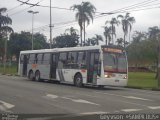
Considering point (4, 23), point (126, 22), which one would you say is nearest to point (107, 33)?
point (126, 22)

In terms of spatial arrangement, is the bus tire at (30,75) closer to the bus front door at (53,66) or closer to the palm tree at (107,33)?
the bus front door at (53,66)

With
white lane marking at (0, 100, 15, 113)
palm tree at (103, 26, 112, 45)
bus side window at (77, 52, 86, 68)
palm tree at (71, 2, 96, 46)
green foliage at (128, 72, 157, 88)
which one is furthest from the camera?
palm tree at (103, 26, 112, 45)

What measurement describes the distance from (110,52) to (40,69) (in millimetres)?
9307

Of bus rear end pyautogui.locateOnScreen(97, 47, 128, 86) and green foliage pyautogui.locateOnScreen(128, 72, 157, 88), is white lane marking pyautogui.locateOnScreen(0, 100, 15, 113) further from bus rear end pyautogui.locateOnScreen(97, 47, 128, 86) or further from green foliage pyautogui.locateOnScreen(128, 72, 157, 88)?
green foliage pyautogui.locateOnScreen(128, 72, 157, 88)

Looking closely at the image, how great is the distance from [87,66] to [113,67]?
5.95ft

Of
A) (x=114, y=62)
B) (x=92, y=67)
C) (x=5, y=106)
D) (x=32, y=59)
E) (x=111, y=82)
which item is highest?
(x=32, y=59)

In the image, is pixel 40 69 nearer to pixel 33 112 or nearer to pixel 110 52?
pixel 110 52

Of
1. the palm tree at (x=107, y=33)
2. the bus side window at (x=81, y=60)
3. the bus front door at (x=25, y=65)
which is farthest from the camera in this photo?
the palm tree at (x=107, y=33)

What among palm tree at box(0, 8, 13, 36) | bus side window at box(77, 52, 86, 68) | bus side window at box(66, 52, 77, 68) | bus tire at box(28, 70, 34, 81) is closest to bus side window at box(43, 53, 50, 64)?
bus tire at box(28, 70, 34, 81)

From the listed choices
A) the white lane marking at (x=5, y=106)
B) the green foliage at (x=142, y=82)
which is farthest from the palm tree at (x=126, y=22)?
the white lane marking at (x=5, y=106)

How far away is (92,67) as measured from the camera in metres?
27.6

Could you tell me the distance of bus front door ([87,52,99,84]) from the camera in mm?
27297

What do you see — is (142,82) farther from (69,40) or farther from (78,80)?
(69,40)

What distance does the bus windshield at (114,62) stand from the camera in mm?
27047
